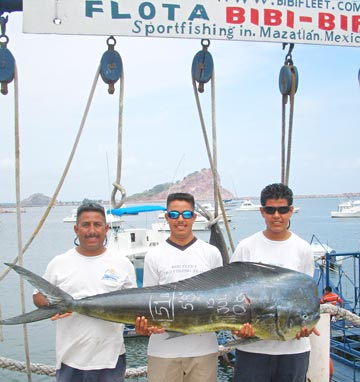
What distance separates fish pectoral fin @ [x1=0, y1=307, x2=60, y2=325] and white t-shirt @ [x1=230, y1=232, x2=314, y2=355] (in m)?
1.03

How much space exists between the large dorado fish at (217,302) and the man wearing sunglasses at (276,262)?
0.18 metres

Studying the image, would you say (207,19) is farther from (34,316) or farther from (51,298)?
(34,316)

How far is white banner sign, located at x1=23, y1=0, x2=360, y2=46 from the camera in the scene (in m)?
3.11

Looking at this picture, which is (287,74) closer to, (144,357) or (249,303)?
(249,303)

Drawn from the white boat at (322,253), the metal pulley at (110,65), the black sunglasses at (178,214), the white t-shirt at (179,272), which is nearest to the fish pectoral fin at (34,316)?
the white t-shirt at (179,272)

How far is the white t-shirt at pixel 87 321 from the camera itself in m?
2.65

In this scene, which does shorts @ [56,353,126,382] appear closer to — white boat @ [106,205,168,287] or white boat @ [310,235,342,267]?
white boat @ [310,235,342,267]

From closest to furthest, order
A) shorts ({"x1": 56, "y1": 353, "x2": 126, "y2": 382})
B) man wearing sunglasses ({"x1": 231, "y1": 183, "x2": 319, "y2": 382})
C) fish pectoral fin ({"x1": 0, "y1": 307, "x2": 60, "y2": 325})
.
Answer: fish pectoral fin ({"x1": 0, "y1": 307, "x2": 60, "y2": 325}) < shorts ({"x1": 56, "y1": 353, "x2": 126, "y2": 382}) < man wearing sunglasses ({"x1": 231, "y1": 183, "x2": 319, "y2": 382})

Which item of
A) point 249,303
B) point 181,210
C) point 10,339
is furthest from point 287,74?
point 10,339

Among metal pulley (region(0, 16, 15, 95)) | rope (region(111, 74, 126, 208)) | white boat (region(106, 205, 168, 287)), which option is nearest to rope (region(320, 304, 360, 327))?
rope (region(111, 74, 126, 208))

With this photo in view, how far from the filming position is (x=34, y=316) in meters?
2.52

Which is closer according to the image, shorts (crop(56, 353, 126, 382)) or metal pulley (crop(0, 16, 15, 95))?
shorts (crop(56, 353, 126, 382))

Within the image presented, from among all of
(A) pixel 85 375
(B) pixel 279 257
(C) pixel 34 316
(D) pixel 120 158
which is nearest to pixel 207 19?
(D) pixel 120 158

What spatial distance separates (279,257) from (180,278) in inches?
22.1
